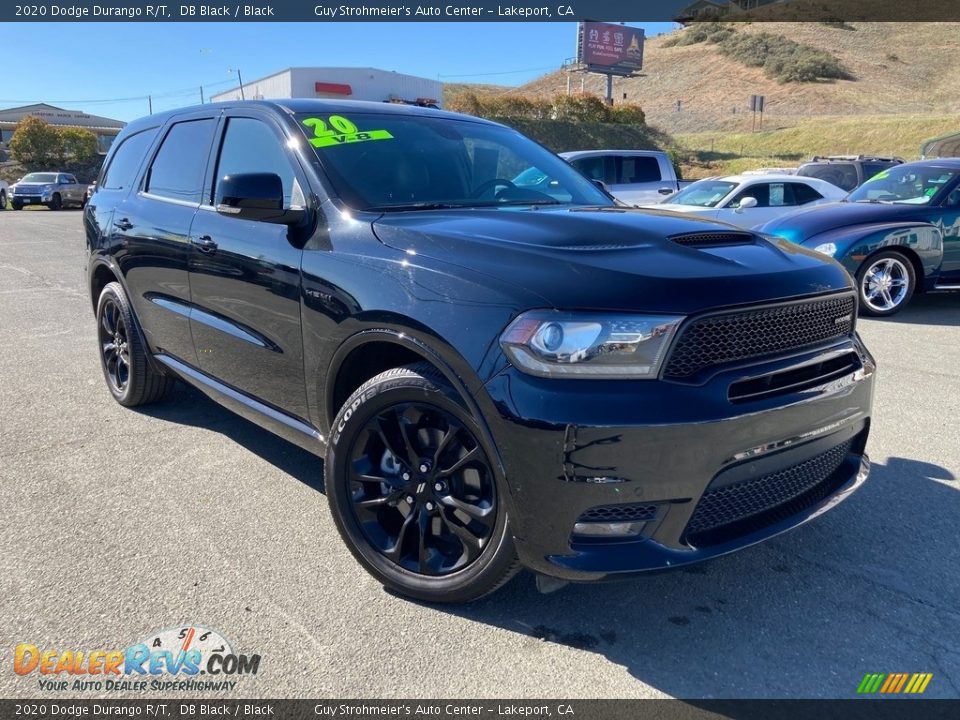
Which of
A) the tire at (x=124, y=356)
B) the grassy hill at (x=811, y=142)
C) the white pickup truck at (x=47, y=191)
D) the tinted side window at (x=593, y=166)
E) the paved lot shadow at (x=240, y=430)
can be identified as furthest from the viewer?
the grassy hill at (x=811, y=142)

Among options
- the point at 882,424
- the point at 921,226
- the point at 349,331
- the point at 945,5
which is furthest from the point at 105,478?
the point at 945,5

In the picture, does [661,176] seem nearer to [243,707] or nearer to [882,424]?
[882,424]

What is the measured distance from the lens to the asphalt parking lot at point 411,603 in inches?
93.4

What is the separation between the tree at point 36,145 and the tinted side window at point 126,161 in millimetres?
43504

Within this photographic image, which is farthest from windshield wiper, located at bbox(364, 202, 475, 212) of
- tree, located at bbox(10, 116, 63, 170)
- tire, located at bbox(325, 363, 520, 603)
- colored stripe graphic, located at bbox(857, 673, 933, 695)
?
tree, located at bbox(10, 116, 63, 170)

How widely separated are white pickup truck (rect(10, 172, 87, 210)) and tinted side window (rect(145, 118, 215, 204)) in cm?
2772

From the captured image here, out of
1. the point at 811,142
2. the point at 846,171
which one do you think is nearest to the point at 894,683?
the point at 846,171

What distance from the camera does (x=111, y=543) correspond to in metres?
3.15

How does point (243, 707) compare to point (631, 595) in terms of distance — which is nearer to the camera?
point (243, 707)

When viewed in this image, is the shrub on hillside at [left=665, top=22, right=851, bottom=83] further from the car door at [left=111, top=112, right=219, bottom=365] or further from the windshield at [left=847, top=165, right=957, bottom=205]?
the car door at [left=111, top=112, right=219, bottom=365]

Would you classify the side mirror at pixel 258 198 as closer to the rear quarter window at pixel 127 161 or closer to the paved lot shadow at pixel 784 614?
the paved lot shadow at pixel 784 614

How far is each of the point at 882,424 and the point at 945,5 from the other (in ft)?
366

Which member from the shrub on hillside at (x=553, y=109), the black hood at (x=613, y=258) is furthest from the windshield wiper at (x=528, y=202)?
the shrub on hillside at (x=553, y=109)

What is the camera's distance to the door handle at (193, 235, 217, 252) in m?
3.62
